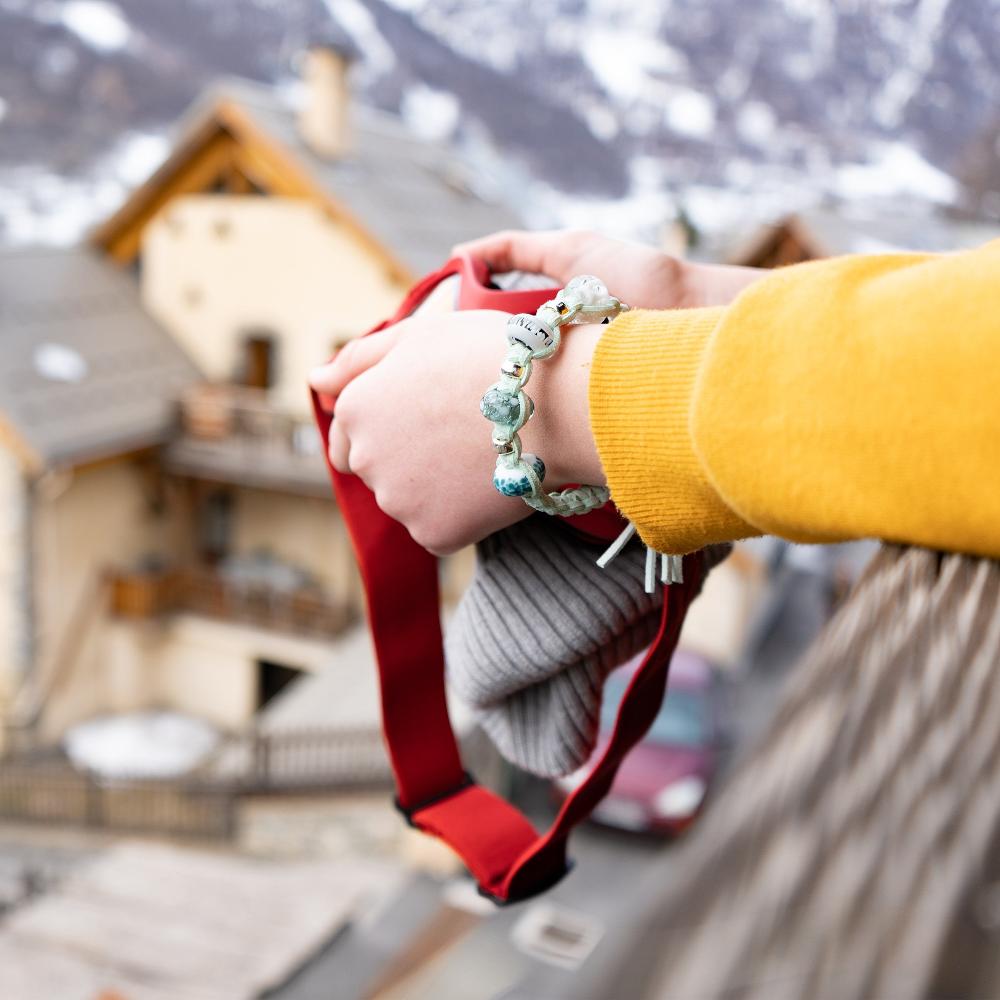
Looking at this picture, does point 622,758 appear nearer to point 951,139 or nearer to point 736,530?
point 736,530

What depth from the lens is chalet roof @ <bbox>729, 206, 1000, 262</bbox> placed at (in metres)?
8.26

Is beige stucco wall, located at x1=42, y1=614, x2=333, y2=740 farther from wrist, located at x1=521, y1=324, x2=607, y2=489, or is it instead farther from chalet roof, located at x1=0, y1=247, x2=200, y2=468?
wrist, located at x1=521, y1=324, x2=607, y2=489

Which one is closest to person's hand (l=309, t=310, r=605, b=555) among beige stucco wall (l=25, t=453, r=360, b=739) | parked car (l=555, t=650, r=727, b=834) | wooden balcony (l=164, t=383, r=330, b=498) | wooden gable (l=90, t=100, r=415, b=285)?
parked car (l=555, t=650, r=727, b=834)

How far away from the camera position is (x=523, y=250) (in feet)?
3.37

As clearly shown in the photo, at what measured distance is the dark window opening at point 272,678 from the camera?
1018 cm

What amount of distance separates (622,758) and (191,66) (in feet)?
172

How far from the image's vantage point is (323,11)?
53.7 metres

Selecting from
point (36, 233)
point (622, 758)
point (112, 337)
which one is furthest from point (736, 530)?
point (36, 233)

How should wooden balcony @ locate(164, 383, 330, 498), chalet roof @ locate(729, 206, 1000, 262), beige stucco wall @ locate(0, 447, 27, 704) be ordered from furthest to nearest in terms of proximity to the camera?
wooden balcony @ locate(164, 383, 330, 498), chalet roof @ locate(729, 206, 1000, 262), beige stucco wall @ locate(0, 447, 27, 704)

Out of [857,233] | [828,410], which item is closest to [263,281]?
[857,233]

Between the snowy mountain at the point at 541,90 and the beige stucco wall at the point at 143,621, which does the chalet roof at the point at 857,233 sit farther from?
the snowy mountain at the point at 541,90

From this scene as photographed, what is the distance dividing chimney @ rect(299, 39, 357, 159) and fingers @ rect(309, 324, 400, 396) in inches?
334

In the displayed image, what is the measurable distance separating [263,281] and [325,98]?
161 cm

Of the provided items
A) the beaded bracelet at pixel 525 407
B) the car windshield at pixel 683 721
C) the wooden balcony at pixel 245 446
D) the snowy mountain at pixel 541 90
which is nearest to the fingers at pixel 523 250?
the beaded bracelet at pixel 525 407
